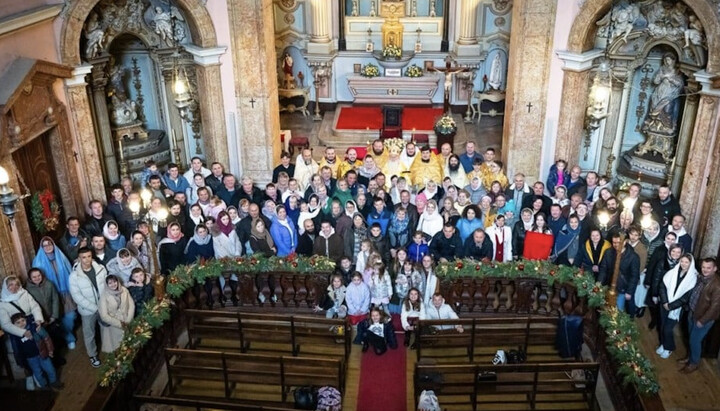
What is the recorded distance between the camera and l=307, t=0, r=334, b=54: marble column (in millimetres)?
19250

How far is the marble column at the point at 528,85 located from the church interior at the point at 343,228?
44 millimetres

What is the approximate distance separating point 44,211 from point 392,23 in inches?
465

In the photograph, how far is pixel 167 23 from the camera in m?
13.3

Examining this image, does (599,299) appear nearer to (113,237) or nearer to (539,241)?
(539,241)

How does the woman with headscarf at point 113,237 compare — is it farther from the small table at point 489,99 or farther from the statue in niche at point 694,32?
the small table at point 489,99

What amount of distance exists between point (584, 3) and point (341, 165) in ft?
17.7

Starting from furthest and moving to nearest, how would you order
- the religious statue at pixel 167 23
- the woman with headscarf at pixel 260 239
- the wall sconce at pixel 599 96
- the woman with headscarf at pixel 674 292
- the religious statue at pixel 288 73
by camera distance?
the religious statue at pixel 288 73 < the religious statue at pixel 167 23 < the wall sconce at pixel 599 96 < the woman with headscarf at pixel 260 239 < the woman with headscarf at pixel 674 292

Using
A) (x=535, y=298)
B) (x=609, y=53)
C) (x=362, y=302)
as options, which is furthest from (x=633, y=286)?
(x=609, y=53)

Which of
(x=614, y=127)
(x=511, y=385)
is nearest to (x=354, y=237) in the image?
(x=511, y=385)

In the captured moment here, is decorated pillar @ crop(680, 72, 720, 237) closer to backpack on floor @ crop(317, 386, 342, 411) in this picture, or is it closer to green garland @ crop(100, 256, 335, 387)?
green garland @ crop(100, 256, 335, 387)

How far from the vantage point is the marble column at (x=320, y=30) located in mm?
19250

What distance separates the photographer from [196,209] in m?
11.0

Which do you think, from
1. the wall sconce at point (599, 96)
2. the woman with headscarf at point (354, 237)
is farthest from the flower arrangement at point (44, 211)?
the wall sconce at point (599, 96)

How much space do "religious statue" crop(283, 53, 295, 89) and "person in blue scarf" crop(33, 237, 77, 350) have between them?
421 inches
